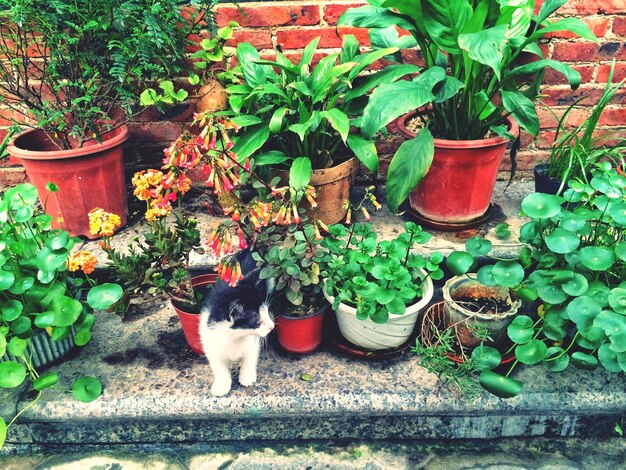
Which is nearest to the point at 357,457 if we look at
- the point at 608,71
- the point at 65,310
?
the point at 65,310

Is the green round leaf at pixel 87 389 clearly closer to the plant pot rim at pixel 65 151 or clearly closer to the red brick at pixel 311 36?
the plant pot rim at pixel 65 151

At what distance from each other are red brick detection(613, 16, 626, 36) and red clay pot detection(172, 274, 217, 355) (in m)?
1.93

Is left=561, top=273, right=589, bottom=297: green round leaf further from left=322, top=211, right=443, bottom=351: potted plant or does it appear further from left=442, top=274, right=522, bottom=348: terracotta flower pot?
left=322, top=211, right=443, bottom=351: potted plant

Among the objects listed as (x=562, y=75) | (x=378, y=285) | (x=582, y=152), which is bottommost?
(x=378, y=285)

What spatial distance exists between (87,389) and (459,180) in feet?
4.80

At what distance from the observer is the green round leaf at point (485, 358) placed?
1.51 m

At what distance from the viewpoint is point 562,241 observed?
1.46 meters

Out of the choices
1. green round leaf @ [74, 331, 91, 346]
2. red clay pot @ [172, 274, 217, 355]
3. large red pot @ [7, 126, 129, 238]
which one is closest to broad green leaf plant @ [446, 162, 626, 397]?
red clay pot @ [172, 274, 217, 355]

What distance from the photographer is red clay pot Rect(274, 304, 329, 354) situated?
5.42 feet

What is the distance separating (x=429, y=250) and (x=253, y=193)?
81 centimetres

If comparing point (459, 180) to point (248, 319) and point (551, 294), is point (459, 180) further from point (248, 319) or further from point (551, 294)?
point (248, 319)

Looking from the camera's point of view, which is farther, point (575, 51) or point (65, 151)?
point (575, 51)

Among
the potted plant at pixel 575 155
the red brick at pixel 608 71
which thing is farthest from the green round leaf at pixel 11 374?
the red brick at pixel 608 71

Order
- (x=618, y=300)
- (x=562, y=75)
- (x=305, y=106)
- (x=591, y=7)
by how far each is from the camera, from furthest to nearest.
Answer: (x=562, y=75)
(x=591, y=7)
(x=305, y=106)
(x=618, y=300)
